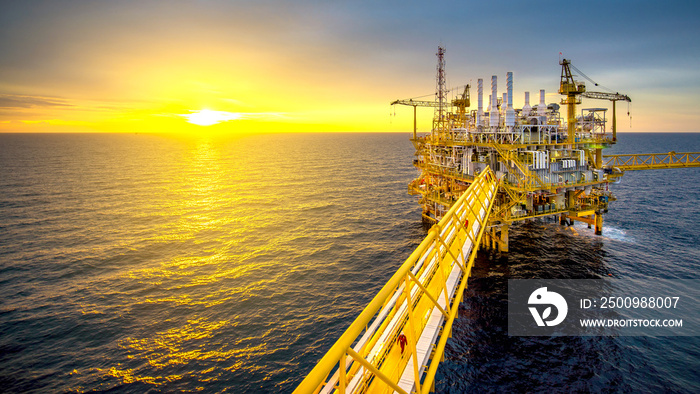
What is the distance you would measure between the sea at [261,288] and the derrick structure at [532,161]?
5.95 m

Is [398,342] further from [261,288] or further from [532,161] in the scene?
[532,161]

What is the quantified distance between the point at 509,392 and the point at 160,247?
168 ft

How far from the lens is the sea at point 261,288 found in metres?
26.9

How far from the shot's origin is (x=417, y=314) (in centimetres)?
1463

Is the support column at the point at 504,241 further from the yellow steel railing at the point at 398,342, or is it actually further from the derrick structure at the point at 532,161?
the yellow steel railing at the point at 398,342

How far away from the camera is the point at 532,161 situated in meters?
46.0

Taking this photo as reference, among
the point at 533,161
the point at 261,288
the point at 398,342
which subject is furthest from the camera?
the point at 533,161

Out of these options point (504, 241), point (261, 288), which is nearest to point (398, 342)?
point (261, 288)

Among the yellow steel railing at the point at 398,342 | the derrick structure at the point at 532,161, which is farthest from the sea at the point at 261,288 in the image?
the yellow steel railing at the point at 398,342

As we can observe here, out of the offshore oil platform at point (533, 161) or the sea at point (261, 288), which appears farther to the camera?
the offshore oil platform at point (533, 161)

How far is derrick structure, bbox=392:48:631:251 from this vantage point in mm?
46875

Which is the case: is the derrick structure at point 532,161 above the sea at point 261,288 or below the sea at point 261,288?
above

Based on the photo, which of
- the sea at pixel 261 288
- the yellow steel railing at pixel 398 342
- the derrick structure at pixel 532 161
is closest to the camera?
the yellow steel railing at pixel 398 342

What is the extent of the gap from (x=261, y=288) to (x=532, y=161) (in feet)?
129
